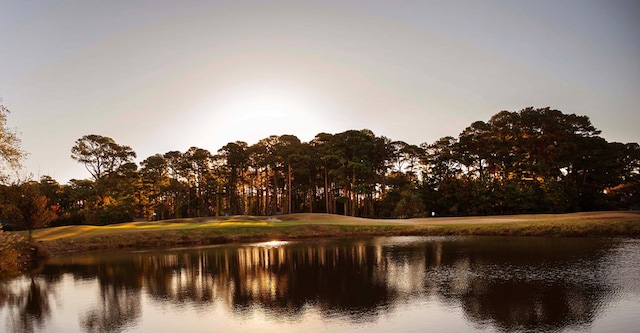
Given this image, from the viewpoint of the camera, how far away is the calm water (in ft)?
45.7

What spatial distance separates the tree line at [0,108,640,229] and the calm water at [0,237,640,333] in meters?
39.8

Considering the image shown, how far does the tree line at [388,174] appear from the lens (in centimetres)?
6819

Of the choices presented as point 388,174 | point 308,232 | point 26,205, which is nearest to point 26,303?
point 26,205

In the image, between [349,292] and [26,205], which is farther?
[26,205]

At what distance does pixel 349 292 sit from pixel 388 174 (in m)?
79.1

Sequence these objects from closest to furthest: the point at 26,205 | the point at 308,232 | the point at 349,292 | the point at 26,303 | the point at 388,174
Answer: the point at 349,292, the point at 26,303, the point at 26,205, the point at 308,232, the point at 388,174

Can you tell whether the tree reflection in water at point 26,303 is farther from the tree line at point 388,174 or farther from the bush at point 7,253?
the tree line at point 388,174

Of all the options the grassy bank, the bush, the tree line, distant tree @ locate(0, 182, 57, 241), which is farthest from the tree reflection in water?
the tree line

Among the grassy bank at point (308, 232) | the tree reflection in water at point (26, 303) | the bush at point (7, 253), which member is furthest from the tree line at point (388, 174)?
the tree reflection in water at point (26, 303)

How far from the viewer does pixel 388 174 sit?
96.0 m

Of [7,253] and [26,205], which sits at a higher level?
[26,205]

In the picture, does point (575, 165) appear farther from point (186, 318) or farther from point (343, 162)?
point (186, 318)

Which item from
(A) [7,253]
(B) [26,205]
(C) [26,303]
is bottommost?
(C) [26,303]

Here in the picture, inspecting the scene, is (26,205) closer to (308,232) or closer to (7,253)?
(7,253)
